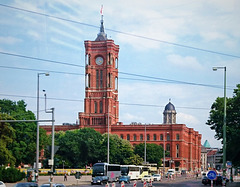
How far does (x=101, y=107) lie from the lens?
17312 centimetres

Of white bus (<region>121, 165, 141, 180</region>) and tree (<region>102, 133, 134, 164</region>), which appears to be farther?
tree (<region>102, 133, 134, 164</region>)

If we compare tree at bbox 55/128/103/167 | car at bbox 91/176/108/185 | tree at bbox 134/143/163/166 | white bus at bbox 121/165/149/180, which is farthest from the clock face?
car at bbox 91/176/108/185

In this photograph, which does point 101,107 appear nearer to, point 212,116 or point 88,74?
point 88,74

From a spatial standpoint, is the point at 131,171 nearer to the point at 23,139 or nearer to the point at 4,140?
the point at 23,139

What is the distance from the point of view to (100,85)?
17488 centimetres

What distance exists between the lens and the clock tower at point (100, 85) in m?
172

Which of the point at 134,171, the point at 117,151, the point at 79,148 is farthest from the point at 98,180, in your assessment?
the point at 117,151

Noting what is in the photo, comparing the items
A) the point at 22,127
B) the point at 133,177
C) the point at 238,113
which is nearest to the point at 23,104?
the point at 22,127

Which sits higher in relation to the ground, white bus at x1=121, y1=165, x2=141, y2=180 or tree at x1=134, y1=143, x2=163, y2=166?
tree at x1=134, y1=143, x2=163, y2=166

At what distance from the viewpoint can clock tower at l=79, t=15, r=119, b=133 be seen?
171875mm

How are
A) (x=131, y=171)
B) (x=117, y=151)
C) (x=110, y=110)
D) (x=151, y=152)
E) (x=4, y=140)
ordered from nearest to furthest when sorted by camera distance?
(x=4, y=140), (x=131, y=171), (x=117, y=151), (x=151, y=152), (x=110, y=110)

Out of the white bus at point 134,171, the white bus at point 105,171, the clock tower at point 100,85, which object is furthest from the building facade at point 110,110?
the white bus at point 105,171

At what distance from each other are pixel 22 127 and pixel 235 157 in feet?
177

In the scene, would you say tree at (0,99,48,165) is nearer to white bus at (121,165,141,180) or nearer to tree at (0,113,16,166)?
tree at (0,113,16,166)
